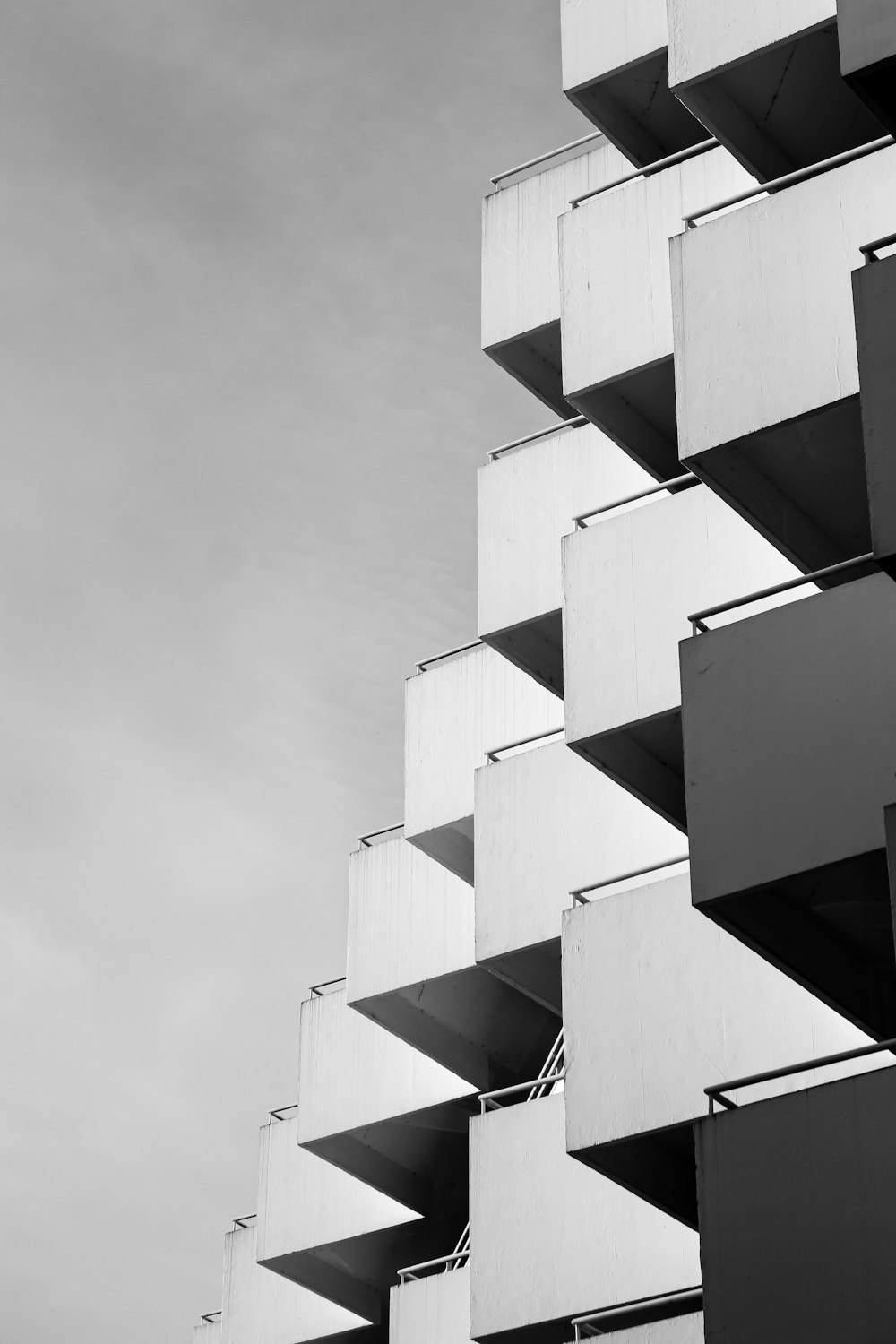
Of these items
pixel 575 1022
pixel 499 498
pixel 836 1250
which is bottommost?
pixel 836 1250

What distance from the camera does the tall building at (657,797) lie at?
513 inches

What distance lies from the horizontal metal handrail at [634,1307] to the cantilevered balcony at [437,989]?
234 inches

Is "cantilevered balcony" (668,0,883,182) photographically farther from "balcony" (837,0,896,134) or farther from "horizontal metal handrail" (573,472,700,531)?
"balcony" (837,0,896,134)

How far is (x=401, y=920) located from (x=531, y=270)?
24.1 feet

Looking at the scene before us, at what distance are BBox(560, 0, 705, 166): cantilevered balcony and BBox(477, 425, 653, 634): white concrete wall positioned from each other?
3.34 meters

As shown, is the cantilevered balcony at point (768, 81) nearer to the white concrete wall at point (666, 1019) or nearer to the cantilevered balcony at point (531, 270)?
the cantilevered balcony at point (531, 270)

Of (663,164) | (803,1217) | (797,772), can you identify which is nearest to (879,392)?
(797,772)

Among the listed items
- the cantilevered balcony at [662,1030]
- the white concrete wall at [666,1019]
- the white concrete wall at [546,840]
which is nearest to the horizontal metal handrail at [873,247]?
the cantilevered balcony at [662,1030]

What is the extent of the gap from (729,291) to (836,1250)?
7704mm

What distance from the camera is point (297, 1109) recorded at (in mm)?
26984

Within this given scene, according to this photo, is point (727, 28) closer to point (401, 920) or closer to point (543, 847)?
point (543, 847)

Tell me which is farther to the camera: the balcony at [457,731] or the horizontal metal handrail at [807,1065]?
the balcony at [457,731]

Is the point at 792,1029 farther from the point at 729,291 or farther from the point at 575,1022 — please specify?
the point at 729,291

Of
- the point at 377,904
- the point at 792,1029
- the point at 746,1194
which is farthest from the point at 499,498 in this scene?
the point at 746,1194
